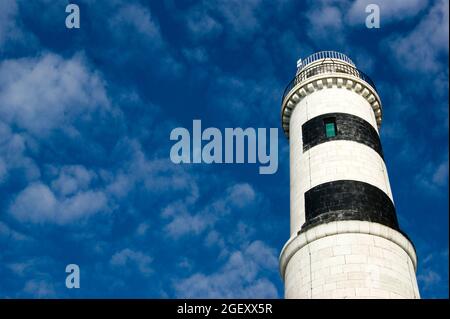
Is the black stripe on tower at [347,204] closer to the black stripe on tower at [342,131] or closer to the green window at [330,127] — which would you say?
the black stripe on tower at [342,131]

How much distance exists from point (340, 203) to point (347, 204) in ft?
0.81

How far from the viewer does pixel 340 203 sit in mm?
17906

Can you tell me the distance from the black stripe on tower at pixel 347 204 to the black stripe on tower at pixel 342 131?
94.3 inches

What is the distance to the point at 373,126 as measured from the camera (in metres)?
21.8

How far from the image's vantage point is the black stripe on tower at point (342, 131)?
2031 cm

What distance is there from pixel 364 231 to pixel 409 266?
2.33m

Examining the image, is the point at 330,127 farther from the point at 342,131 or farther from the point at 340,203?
the point at 340,203

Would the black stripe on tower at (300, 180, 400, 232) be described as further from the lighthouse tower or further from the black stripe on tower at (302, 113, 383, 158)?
the black stripe on tower at (302, 113, 383, 158)

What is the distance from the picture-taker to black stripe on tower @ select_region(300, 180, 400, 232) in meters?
17.6

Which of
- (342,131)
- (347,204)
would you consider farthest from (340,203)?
(342,131)

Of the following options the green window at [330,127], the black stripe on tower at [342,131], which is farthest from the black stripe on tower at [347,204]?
the green window at [330,127]
